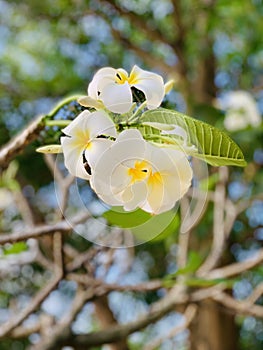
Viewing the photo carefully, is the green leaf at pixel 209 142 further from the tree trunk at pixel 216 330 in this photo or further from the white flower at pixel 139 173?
the tree trunk at pixel 216 330

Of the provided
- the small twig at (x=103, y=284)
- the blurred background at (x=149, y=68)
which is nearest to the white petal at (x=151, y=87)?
the small twig at (x=103, y=284)

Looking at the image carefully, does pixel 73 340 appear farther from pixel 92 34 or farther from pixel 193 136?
pixel 92 34

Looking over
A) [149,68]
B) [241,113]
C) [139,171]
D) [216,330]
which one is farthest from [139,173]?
[149,68]

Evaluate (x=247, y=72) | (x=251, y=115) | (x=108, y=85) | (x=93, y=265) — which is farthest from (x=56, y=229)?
(x=247, y=72)

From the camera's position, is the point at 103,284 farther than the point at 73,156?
Yes

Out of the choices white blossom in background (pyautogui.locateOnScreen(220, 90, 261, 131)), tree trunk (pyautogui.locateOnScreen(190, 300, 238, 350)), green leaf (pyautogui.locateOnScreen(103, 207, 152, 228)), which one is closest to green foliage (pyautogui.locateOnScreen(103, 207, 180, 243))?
green leaf (pyautogui.locateOnScreen(103, 207, 152, 228))

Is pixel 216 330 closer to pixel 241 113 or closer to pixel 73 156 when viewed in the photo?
pixel 241 113
